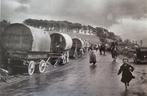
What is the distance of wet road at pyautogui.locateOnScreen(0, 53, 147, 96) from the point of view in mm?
4707

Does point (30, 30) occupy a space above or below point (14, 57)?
above

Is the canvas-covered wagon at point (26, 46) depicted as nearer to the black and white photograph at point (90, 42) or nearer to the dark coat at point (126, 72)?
the black and white photograph at point (90, 42)

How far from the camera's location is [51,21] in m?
5.11

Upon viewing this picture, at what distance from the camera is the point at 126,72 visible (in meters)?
4.80

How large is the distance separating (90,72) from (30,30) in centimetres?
121

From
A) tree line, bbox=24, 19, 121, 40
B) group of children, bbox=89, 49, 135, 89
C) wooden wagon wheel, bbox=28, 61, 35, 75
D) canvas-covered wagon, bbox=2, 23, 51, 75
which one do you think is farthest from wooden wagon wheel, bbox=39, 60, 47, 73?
group of children, bbox=89, 49, 135, 89

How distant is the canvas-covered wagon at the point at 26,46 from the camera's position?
219 inches

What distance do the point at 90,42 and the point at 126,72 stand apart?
0.80 meters

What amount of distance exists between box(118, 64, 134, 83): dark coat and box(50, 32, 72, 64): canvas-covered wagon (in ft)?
4.23

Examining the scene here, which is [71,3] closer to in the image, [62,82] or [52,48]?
[62,82]

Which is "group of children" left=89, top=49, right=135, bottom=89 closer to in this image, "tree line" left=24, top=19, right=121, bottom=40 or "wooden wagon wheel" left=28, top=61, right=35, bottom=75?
"tree line" left=24, top=19, right=121, bottom=40

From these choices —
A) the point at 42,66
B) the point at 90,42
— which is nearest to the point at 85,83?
the point at 90,42

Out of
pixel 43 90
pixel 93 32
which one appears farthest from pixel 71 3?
pixel 43 90

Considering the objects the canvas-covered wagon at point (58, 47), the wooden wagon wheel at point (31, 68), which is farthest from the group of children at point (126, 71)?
the wooden wagon wheel at point (31, 68)
